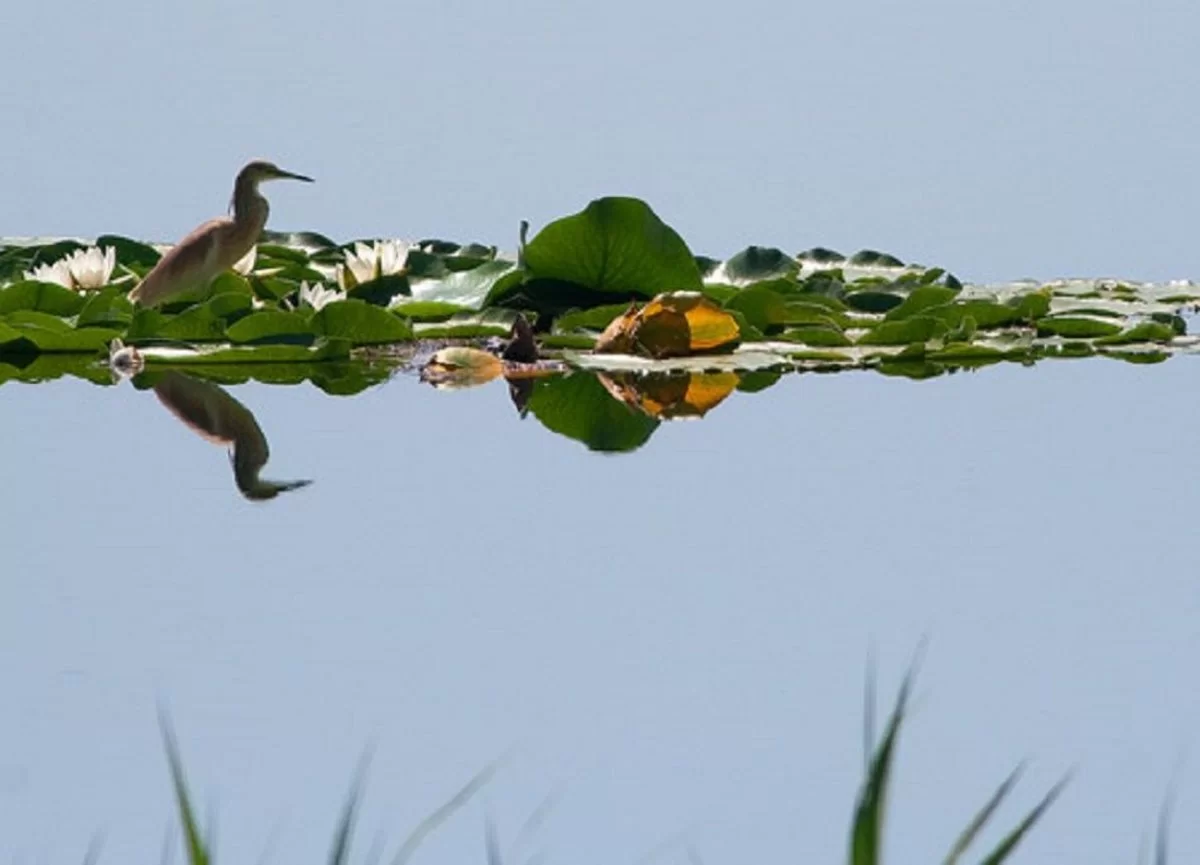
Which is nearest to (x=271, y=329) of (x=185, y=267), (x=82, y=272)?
(x=185, y=267)

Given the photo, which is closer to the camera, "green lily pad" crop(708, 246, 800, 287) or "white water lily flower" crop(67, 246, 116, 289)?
"white water lily flower" crop(67, 246, 116, 289)

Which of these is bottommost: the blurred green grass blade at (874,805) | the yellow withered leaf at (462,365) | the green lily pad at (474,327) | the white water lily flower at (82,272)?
the blurred green grass blade at (874,805)

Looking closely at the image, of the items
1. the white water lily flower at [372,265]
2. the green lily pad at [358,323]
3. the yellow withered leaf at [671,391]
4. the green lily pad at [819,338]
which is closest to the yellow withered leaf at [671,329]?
A: the yellow withered leaf at [671,391]

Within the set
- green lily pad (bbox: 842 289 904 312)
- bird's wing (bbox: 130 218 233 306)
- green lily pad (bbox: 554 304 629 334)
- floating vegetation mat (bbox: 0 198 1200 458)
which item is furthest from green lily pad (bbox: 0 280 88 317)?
green lily pad (bbox: 842 289 904 312)

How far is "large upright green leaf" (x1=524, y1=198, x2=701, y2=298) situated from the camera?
28.3 ft

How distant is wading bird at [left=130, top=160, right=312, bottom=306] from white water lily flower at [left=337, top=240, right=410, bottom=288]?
1.41ft

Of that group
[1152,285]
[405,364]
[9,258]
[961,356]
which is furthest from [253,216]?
[1152,285]

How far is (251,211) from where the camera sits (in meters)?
8.98

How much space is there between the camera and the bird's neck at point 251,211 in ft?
29.4

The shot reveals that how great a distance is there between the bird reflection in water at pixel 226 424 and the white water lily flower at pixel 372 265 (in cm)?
137

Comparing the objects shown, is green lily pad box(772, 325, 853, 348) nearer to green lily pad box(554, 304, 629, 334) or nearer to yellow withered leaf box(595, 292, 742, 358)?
yellow withered leaf box(595, 292, 742, 358)

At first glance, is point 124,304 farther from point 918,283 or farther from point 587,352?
point 918,283

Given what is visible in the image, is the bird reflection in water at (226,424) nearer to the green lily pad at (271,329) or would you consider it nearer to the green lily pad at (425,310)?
the green lily pad at (271,329)

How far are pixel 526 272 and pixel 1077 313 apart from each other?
2085 mm
